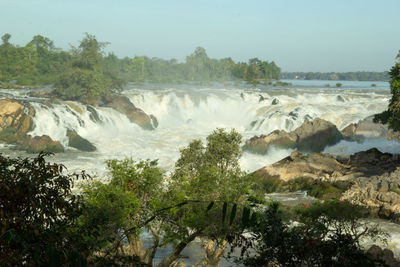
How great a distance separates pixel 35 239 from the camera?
462 centimetres

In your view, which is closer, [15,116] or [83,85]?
[15,116]

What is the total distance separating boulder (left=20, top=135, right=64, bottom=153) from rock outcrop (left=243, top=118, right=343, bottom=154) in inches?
548

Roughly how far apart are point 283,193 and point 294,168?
331cm

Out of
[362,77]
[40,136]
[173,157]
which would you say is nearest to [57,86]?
[40,136]

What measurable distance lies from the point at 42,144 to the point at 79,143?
3015 mm

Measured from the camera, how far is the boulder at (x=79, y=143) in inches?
1355

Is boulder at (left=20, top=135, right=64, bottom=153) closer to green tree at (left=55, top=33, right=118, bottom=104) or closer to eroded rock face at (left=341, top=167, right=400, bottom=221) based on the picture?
green tree at (left=55, top=33, right=118, bottom=104)

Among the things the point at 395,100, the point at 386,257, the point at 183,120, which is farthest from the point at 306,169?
the point at 183,120

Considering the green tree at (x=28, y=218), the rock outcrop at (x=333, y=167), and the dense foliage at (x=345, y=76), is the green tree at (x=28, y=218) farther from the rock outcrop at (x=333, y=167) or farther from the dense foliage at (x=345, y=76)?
the dense foliage at (x=345, y=76)

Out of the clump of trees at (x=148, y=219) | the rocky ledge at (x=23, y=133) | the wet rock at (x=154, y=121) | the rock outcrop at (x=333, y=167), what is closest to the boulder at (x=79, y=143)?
the rocky ledge at (x=23, y=133)

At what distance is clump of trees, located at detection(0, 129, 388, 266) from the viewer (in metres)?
5.05

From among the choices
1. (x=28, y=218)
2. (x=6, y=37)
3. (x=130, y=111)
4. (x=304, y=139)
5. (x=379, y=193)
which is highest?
(x=6, y=37)

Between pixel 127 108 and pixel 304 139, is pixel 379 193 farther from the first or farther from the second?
pixel 127 108

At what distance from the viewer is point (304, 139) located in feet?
117
